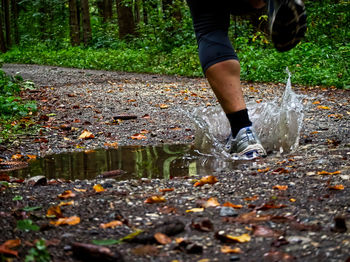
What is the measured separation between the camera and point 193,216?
1.60 meters

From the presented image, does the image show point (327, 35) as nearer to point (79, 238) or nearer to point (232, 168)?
point (232, 168)

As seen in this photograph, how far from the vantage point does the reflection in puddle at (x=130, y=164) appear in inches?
96.0

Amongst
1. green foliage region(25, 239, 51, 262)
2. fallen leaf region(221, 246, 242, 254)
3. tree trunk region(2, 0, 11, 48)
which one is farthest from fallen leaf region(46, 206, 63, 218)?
tree trunk region(2, 0, 11, 48)

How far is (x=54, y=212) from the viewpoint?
1621 mm

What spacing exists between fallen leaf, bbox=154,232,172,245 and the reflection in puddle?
95 centimetres

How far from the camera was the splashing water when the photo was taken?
2.87 m

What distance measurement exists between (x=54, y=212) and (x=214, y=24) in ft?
5.01

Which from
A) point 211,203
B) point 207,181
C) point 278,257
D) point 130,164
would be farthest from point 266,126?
point 278,257

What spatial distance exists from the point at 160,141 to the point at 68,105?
8.14 ft

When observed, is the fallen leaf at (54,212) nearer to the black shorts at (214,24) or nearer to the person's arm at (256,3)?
the black shorts at (214,24)

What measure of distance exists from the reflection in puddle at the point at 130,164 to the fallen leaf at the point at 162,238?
95 cm

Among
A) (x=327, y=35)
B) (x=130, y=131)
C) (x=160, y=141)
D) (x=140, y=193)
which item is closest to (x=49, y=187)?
(x=140, y=193)

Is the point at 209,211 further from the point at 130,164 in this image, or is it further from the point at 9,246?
the point at 130,164

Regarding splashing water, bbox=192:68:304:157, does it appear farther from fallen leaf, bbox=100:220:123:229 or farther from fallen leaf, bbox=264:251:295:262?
fallen leaf, bbox=264:251:295:262
